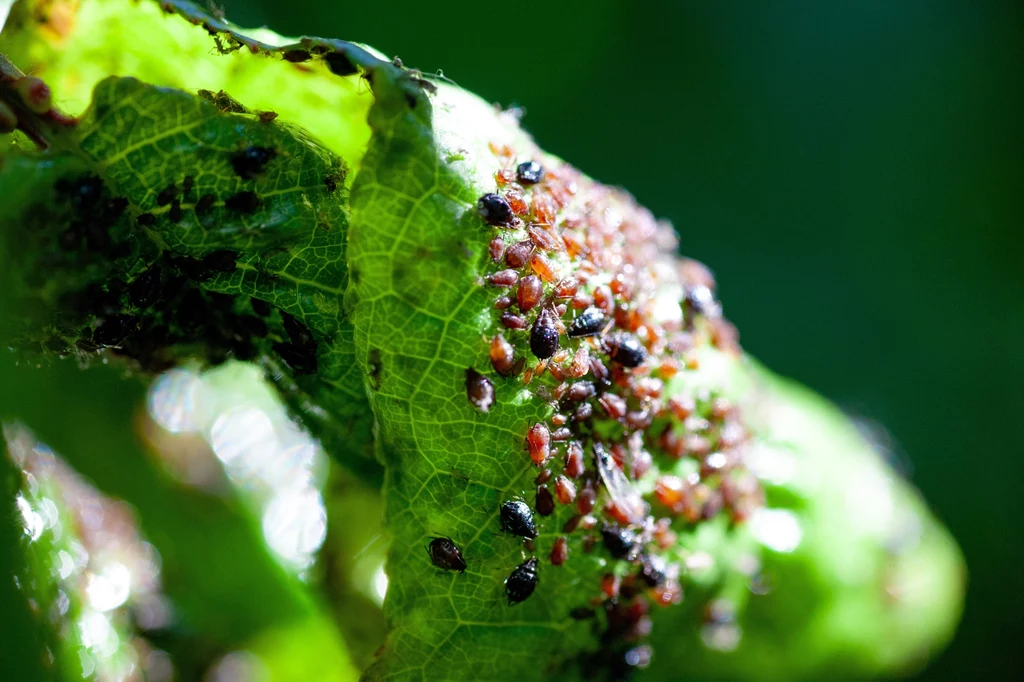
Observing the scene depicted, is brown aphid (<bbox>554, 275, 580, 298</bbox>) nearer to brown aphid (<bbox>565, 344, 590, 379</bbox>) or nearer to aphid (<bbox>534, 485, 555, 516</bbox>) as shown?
brown aphid (<bbox>565, 344, 590, 379</bbox>)

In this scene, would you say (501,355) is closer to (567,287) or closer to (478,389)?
(478,389)

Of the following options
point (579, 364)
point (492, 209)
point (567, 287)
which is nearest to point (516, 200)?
point (492, 209)

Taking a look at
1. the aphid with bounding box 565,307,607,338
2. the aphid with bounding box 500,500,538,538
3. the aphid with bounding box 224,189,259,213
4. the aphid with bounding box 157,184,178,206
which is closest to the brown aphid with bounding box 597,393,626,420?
the aphid with bounding box 565,307,607,338

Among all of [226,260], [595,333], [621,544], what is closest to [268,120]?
[226,260]

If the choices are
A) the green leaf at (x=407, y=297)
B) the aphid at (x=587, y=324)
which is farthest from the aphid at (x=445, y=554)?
the aphid at (x=587, y=324)

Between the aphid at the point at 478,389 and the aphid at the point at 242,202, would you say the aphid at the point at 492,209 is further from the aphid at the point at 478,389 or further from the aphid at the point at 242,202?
the aphid at the point at 242,202

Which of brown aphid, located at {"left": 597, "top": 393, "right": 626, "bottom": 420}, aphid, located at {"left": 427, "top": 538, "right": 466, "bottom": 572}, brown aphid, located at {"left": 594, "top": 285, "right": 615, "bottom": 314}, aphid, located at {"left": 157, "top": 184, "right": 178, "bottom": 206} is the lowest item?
aphid, located at {"left": 427, "top": 538, "right": 466, "bottom": 572}
